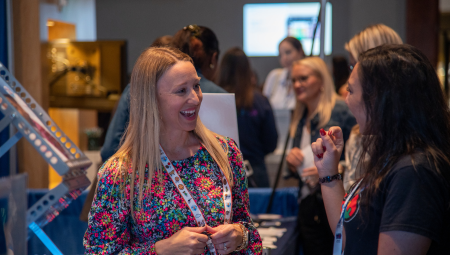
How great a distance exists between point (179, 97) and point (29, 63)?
2.56m

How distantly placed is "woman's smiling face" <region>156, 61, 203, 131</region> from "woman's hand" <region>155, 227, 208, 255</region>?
0.35 metres

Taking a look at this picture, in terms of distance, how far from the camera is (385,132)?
1.15 m

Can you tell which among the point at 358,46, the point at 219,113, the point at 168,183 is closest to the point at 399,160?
A: the point at 168,183

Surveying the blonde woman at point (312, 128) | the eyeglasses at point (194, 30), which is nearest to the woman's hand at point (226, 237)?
the eyeglasses at point (194, 30)

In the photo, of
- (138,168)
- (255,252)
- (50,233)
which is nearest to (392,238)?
(255,252)

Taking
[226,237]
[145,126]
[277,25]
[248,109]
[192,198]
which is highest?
[277,25]

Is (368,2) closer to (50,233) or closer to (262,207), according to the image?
(262,207)

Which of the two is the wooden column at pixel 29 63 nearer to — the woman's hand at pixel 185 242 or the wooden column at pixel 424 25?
the woman's hand at pixel 185 242

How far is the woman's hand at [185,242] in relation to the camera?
Answer: 127 centimetres

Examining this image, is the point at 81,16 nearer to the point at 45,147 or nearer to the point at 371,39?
the point at 371,39

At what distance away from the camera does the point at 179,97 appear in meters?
1.43

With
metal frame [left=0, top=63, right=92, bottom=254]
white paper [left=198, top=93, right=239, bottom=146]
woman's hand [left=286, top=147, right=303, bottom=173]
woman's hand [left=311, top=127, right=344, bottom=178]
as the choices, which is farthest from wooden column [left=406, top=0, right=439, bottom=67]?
metal frame [left=0, top=63, right=92, bottom=254]

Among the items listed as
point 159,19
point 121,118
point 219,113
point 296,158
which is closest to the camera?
point 219,113

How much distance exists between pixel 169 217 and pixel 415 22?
4.02 meters
